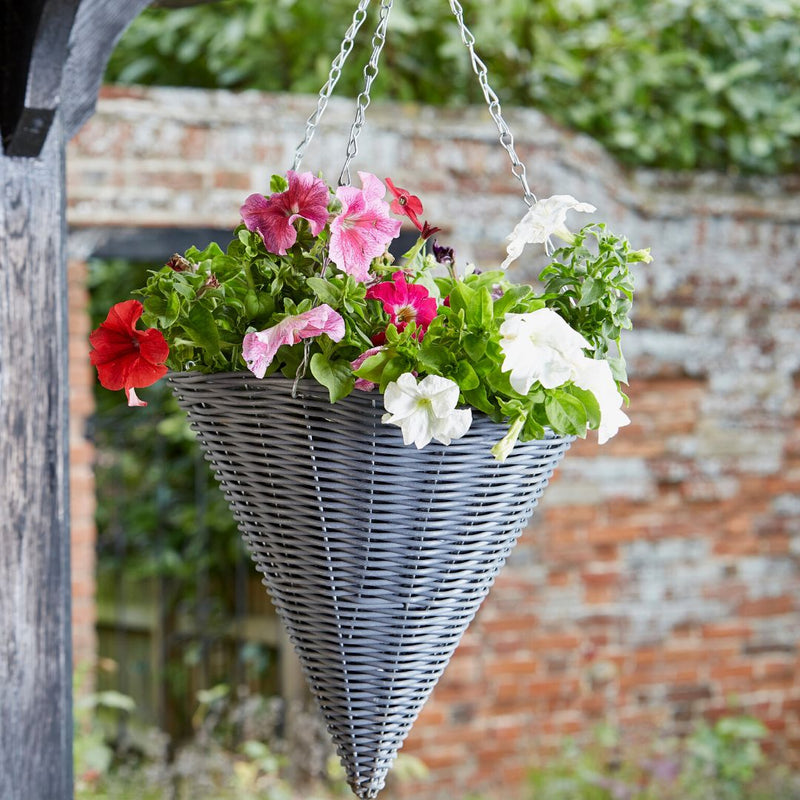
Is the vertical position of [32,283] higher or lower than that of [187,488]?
higher

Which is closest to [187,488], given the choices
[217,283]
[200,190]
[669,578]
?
[200,190]

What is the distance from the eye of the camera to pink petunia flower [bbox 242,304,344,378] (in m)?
0.95

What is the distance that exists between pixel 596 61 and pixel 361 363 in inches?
132

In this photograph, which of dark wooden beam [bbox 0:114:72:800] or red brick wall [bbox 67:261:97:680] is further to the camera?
red brick wall [bbox 67:261:97:680]

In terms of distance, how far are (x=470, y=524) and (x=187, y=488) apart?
11.6 ft

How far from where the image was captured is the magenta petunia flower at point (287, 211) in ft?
3.32

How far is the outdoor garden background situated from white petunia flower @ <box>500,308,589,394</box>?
7.30 ft

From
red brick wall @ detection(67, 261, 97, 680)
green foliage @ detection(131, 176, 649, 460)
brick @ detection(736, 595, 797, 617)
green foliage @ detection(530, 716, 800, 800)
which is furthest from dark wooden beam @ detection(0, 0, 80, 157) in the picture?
brick @ detection(736, 595, 797, 617)

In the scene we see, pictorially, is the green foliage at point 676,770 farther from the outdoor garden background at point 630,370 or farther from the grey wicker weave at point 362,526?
the grey wicker weave at point 362,526

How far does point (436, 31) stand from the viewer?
398 centimetres

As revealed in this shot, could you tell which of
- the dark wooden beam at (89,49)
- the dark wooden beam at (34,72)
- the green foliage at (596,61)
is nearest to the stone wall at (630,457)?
the green foliage at (596,61)

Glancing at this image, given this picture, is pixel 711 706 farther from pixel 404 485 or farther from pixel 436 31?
pixel 404 485

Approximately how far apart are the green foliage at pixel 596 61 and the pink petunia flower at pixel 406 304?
2.95m

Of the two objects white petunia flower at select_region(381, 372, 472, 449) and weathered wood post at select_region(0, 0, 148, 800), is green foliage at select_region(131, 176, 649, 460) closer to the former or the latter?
white petunia flower at select_region(381, 372, 472, 449)
